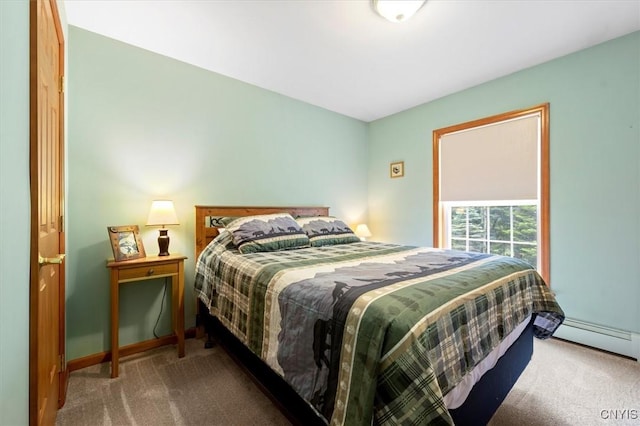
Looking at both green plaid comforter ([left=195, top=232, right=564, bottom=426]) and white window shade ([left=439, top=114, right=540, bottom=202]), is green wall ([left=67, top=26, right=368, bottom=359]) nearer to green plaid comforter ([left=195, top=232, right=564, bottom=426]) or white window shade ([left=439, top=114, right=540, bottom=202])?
green plaid comforter ([left=195, top=232, right=564, bottom=426])

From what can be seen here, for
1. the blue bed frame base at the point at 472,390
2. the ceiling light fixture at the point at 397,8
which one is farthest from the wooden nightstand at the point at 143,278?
the ceiling light fixture at the point at 397,8

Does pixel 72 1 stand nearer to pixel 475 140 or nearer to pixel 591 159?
pixel 475 140

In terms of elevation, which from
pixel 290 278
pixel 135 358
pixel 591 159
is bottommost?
pixel 135 358

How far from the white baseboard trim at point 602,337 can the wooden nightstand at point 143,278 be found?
333cm

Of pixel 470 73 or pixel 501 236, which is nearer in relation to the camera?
pixel 470 73

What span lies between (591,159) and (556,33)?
1085 mm

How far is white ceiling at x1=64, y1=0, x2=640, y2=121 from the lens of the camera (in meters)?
1.93

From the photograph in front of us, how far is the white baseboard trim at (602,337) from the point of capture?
217 cm

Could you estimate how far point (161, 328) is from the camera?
2.45 meters

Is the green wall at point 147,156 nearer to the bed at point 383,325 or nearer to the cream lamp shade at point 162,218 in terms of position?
the cream lamp shade at point 162,218

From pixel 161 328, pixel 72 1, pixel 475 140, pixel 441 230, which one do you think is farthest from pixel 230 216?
pixel 475 140

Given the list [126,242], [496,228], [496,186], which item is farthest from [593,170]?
[126,242]

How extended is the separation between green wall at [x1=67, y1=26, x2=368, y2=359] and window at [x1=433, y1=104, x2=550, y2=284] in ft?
6.13

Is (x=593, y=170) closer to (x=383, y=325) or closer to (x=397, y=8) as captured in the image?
(x=397, y=8)
